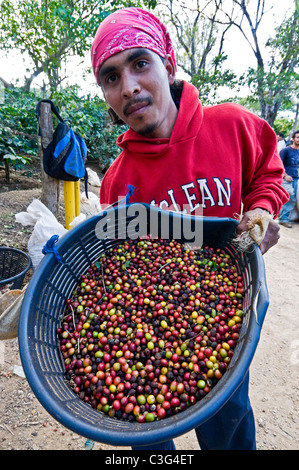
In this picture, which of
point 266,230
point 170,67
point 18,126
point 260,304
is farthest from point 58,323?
point 18,126

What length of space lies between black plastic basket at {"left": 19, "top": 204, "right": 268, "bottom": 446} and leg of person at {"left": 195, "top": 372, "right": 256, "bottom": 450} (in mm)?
508

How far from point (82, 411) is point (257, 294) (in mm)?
842

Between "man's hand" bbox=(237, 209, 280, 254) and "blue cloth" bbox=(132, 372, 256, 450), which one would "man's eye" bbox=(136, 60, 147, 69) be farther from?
"blue cloth" bbox=(132, 372, 256, 450)

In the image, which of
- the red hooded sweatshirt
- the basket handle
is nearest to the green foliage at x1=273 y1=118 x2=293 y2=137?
the red hooded sweatshirt

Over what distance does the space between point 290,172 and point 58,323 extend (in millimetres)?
6995

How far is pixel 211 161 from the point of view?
173 centimetres

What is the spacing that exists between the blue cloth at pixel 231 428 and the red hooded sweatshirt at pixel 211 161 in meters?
1.06

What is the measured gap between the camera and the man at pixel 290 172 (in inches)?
266

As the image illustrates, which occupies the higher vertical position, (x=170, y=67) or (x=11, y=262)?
(x=170, y=67)

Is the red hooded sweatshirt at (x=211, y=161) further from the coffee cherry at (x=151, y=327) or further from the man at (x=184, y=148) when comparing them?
the coffee cherry at (x=151, y=327)

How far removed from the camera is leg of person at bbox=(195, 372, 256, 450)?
1503mm

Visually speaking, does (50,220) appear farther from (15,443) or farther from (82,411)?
(82,411)

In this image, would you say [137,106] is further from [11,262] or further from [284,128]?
[284,128]

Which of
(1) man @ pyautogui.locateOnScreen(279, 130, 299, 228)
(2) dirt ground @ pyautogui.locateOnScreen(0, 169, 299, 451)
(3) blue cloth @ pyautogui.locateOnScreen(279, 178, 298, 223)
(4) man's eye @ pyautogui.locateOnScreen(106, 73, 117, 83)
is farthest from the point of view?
(3) blue cloth @ pyautogui.locateOnScreen(279, 178, 298, 223)
